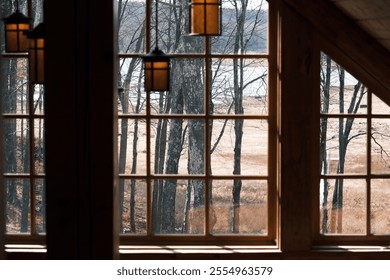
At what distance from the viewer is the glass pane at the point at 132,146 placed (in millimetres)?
5445

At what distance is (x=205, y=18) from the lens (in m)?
4.02

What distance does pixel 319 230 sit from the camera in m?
5.48

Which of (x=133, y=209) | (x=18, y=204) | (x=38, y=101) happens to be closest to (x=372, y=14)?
(x=133, y=209)

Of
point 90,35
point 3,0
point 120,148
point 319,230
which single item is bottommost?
point 319,230

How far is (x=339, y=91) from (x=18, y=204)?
6.59ft

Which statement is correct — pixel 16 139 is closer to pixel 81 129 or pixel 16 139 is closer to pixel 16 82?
pixel 16 82

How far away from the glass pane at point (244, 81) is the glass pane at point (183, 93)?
3.2 inches

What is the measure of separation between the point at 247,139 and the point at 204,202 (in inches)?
17.8

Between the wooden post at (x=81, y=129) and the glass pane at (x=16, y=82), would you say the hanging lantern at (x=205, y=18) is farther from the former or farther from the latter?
the glass pane at (x=16, y=82)

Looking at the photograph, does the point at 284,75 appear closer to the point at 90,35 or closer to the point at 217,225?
the point at 217,225
